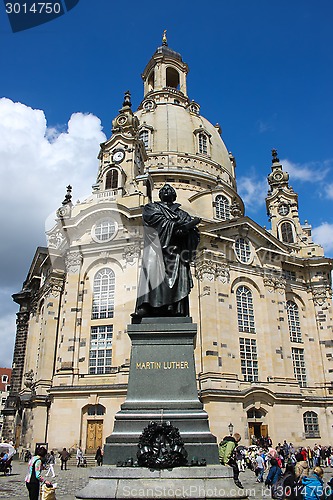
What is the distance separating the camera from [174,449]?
818 centimetres

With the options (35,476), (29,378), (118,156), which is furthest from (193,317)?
(35,476)

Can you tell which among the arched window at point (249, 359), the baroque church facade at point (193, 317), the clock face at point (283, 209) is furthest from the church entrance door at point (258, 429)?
the clock face at point (283, 209)

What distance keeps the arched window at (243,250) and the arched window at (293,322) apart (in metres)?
6.25

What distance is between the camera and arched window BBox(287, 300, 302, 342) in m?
40.0

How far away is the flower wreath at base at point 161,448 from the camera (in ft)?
26.6

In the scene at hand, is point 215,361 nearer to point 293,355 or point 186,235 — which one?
point 293,355

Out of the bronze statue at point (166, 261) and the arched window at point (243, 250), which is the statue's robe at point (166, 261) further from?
the arched window at point (243, 250)

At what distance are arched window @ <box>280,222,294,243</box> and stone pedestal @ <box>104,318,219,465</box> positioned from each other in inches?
1554

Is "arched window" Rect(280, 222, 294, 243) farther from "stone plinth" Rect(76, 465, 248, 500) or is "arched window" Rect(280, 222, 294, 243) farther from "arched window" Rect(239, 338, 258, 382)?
"stone plinth" Rect(76, 465, 248, 500)

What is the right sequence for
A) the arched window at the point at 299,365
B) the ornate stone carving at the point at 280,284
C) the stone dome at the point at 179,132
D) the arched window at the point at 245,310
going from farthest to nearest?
the stone dome at the point at 179,132, the ornate stone carving at the point at 280,284, the arched window at the point at 299,365, the arched window at the point at 245,310

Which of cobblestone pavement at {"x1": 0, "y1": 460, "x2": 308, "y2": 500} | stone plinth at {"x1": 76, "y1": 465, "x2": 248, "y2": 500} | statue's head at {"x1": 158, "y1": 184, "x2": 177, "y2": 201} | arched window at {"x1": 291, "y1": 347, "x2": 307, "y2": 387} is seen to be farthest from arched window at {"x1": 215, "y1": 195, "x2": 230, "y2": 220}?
stone plinth at {"x1": 76, "y1": 465, "x2": 248, "y2": 500}

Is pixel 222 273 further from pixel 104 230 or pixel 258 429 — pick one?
pixel 258 429

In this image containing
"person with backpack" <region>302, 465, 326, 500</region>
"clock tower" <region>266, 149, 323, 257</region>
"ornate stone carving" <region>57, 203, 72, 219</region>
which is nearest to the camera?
"person with backpack" <region>302, 465, 326, 500</region>

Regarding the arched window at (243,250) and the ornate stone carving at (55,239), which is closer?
the arched window at (243,250)
